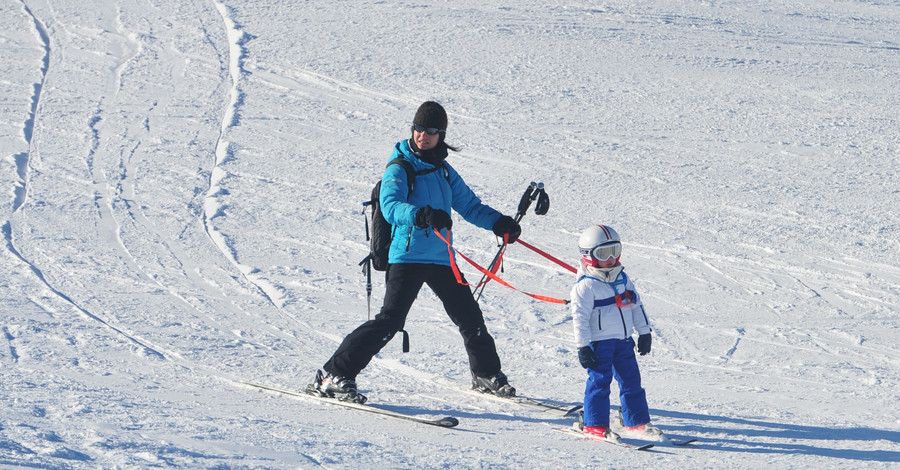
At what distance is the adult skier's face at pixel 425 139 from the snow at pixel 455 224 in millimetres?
1362

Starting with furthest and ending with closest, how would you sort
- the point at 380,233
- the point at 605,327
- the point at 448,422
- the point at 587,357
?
the point at 380,233, the point at 448,422, the point at 605,327, the point at 587,357

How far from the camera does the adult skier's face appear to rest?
498 centimetres

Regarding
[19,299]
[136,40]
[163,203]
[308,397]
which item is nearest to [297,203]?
[163,203]

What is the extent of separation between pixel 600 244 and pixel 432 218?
775 millimetres

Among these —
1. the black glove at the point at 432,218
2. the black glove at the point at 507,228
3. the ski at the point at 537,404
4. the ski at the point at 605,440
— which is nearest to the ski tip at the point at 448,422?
the ski at the point at 605,440

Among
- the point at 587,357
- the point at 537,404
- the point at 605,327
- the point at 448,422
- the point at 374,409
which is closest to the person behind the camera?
the point at 587,357

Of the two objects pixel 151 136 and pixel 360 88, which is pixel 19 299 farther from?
pixel 360 88

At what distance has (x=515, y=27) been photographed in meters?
16.1

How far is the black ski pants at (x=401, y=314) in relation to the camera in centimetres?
503

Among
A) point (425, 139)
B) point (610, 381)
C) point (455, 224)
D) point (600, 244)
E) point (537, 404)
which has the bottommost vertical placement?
point (537, 404)

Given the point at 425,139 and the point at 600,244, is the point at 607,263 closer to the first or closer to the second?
the point at 600,244

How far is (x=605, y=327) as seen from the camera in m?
4.50

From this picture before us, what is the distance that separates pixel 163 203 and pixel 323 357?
13.0 feet

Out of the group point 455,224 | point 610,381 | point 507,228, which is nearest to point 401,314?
point 507,228
